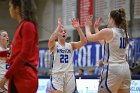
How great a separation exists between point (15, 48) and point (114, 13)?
1945mm

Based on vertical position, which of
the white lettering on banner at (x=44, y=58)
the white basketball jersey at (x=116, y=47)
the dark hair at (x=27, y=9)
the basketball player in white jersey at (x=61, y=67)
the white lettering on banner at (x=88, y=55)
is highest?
the dark hair at (x=27, y=9)

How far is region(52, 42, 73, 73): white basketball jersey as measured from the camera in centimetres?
698

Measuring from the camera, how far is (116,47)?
5.29 metres

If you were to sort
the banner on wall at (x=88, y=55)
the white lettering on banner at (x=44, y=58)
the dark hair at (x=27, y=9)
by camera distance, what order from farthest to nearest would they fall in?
the white lettering on banner at (x=44, y=58), the banner on wall at (x=88, y=55), the dark hair at (x=27, y=9)

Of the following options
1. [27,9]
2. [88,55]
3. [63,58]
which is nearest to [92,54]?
[88,55]

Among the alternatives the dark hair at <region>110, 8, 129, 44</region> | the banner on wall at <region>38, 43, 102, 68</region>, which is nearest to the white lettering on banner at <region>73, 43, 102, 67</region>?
the banner on wall at <region>38, 43, 102, 68</region>

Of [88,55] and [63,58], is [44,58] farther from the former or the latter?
[63,58]

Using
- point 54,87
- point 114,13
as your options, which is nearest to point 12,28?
point 54,87

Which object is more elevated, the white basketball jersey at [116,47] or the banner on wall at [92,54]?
the white basketball jersey at [116,47]

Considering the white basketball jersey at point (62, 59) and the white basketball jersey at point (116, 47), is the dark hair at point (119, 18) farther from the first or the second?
the white basketball jersey at point (62, 59)

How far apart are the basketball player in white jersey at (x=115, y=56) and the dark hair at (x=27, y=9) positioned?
60.4 inches

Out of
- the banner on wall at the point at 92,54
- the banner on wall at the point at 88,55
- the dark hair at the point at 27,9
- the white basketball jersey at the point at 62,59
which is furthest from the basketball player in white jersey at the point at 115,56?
the banner on wall at the point at 88,55

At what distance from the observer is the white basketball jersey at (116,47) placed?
5.28 metres

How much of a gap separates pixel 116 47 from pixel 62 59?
1933mm
